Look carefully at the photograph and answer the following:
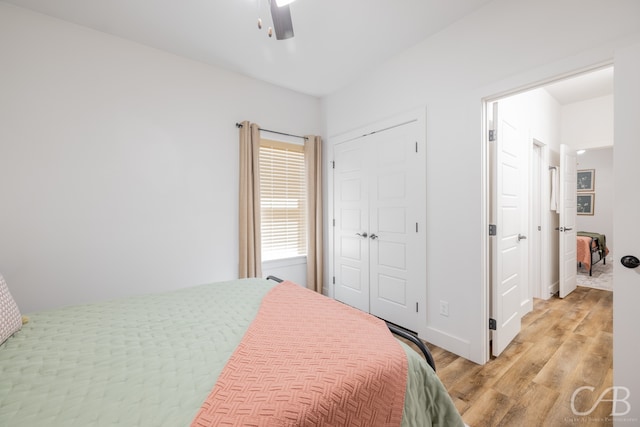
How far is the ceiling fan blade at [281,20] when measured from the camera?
4.10 feet

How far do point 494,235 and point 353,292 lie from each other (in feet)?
→ 5.47

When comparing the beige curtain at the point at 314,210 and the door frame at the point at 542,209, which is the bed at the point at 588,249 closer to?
the door frame at the point at 542,209

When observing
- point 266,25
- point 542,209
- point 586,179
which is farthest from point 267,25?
point 586,179

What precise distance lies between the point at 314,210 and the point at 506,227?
2.07m

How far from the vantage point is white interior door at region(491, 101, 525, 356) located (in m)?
2.12

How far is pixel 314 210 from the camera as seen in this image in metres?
3.47

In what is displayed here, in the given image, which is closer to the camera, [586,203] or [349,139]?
[349,139]

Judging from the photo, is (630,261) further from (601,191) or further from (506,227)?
(601,191)

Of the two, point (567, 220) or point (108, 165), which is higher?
point (108, 165)

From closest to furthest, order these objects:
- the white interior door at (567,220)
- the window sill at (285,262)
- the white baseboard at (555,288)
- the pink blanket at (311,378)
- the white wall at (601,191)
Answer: the pink blanket at (311,378)
the window sill at (285,262)
the white interior door at (567,220)
the white baseboard at (555,288)
the white wall at (601,191)

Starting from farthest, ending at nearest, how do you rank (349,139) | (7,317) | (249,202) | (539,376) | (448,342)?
(349,139)
(249,202)
(448,342)
(539,376)
(7,317)

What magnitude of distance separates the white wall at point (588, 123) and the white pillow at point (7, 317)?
18.8 ft

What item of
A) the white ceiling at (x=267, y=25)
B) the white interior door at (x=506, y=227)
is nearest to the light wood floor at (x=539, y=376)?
the white interior door at (x=506, y=227)

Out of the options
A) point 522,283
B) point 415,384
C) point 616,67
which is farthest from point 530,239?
point 415,384
